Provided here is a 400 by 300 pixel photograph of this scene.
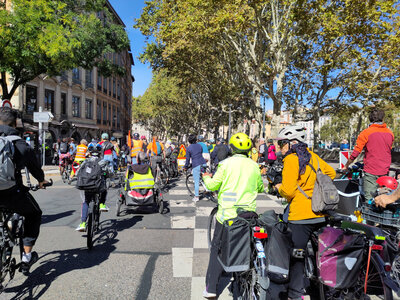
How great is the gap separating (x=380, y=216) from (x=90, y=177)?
383cm

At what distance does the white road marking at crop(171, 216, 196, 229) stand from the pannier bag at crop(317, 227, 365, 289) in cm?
376

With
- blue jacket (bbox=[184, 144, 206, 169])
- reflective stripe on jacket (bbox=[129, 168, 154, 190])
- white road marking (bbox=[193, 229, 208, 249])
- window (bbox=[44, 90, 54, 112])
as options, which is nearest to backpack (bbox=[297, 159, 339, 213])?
white road marking (bbox=[193, 229, 208, 249])

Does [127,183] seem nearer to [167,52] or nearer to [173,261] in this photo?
[173,261]

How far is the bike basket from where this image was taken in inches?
130

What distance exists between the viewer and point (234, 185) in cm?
311

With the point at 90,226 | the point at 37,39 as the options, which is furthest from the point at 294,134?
the point at 37,39

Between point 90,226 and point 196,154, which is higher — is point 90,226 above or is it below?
below

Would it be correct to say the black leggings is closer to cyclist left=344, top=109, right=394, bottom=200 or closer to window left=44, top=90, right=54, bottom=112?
cyclist left=344, top=109, right=394, bottom=200

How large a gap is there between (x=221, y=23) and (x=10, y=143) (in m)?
11.9

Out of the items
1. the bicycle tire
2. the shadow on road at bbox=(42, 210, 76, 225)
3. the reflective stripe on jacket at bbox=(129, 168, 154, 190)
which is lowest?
the shadow on road at bbox=(42, 210, 76, 225)

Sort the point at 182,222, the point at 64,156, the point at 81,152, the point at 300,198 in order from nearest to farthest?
the point at 300,198
the point at 182,222
the point at 81,152
the point at 64,156

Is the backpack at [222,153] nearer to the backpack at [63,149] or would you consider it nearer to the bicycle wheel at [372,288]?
the backpack at [63,149]

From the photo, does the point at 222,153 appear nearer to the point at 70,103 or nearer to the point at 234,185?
the point at 234,185

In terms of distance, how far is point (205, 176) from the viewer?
10.9 feet
